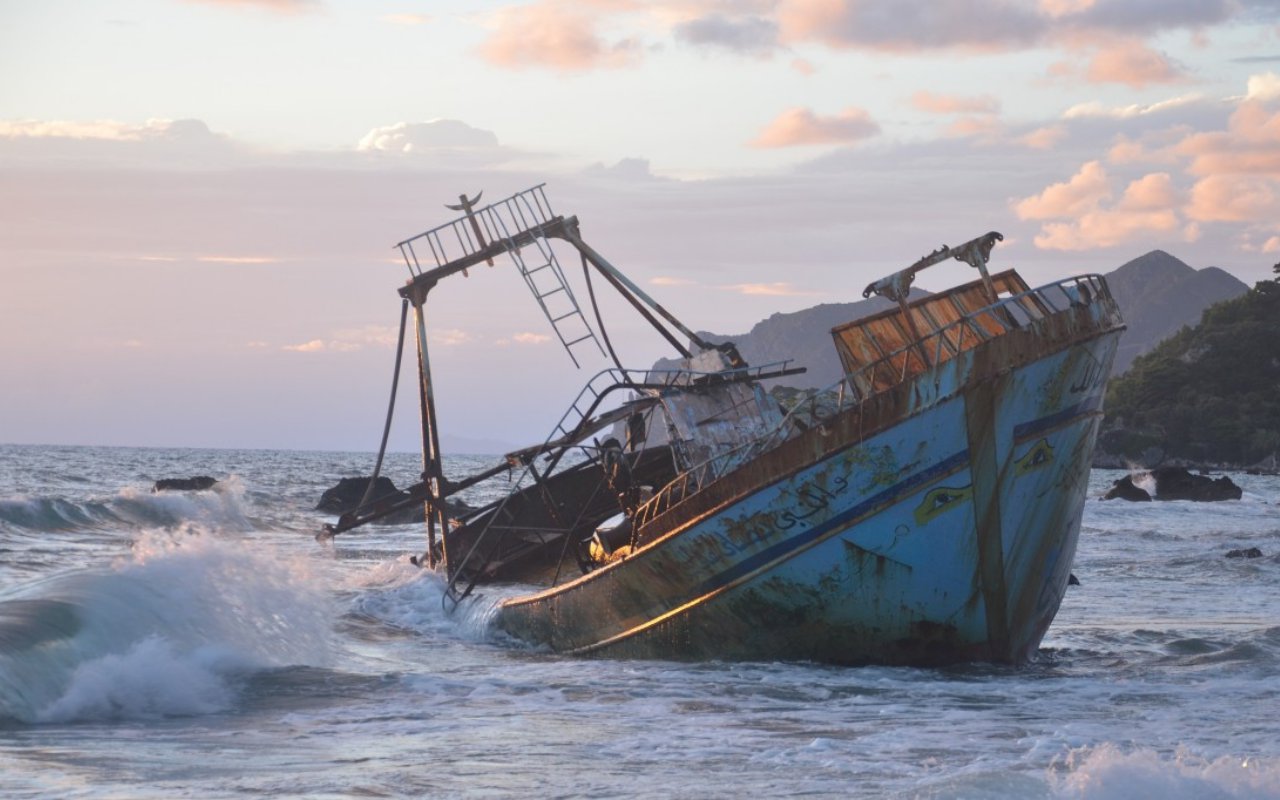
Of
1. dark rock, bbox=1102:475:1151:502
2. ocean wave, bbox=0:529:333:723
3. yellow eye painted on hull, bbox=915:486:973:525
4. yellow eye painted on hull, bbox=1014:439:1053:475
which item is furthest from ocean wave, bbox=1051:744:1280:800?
dark rock, bbox=1102:475:1151:502

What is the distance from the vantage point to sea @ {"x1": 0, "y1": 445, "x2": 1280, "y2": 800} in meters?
9.59

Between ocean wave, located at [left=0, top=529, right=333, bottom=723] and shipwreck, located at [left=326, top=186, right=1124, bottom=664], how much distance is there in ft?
12.2

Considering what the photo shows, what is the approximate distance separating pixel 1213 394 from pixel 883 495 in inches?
4566

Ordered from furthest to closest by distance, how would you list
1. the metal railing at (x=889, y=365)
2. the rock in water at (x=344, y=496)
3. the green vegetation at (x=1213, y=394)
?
the green vegetation at (x=1213, y=394)
the rock in water at (x=344, y=496)
the metal railing at (x=889, y=365)

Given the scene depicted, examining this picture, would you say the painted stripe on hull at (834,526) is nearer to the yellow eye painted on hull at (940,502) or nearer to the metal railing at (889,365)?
the yellow eye painted on hull at (940,502)

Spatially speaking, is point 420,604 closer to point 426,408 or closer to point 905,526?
point 426,408

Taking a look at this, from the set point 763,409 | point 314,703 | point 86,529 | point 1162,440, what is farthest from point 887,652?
point 1162,440

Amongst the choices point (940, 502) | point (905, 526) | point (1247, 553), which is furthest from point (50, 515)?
point (940, 502)

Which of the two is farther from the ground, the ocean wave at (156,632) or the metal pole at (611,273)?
the metal pole at (611,273)

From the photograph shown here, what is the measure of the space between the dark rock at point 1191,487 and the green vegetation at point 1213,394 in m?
46.5

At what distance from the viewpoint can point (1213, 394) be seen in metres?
121

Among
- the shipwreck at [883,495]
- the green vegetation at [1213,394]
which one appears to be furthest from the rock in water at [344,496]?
the green vegetation at [1213,394]

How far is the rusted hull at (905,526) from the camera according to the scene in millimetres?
13875

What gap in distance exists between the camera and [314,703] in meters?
13.3
